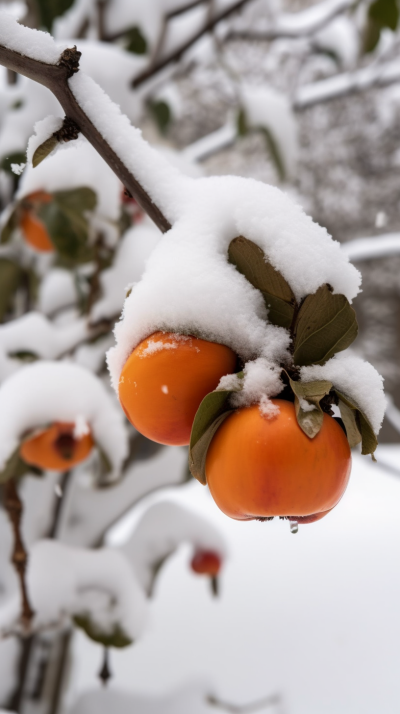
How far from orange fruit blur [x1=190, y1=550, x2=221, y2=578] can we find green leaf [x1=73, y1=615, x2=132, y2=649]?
0.21 meters

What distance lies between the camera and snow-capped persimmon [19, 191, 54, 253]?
52 centimetres

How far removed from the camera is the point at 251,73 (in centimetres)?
301

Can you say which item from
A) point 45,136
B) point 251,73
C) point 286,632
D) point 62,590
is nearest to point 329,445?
point 45,136

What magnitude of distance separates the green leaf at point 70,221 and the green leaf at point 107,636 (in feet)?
1.26

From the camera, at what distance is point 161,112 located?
0.92 meters

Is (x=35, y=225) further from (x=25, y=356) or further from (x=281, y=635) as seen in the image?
(x=281, y=635)

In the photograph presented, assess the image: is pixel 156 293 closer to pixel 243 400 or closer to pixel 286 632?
pixel 243 400

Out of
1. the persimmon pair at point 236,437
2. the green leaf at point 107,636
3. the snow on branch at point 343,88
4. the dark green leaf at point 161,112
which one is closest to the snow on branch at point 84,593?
the green leaf at point 107,636

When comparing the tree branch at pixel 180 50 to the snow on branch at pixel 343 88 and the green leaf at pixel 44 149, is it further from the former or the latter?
the green leaf at pixel 44 149

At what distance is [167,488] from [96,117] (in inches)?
26.2

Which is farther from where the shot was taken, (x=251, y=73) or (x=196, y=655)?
(x=251, y=73)

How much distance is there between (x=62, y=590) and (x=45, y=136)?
19.9 inches

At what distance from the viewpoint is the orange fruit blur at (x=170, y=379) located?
0.19 metres

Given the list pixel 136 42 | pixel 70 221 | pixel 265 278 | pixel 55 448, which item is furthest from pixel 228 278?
pixel 136 42
